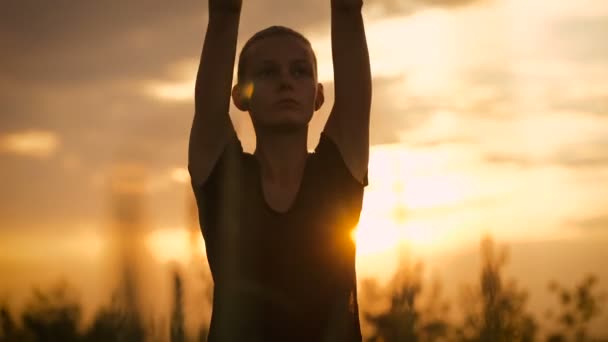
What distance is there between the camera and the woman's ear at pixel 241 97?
3844 mm

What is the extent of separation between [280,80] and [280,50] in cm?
16

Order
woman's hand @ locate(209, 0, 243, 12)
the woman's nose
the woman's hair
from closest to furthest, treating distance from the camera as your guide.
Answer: woman's hand @ locate(209, 0, 243, 12) → the woman's nose → the woman's hair

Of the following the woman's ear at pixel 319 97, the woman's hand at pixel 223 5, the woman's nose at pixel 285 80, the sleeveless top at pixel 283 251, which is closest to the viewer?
the sleeveless top at pixel 283 251

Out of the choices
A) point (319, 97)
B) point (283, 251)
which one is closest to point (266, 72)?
point (319, 97)

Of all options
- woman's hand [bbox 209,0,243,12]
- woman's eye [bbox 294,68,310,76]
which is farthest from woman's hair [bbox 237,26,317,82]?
woman's hand [bbox 209,0,243,12]

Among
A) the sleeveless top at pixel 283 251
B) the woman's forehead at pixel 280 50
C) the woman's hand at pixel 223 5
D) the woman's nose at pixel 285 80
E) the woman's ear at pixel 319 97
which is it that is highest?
the woman's hand at pixel 223 5

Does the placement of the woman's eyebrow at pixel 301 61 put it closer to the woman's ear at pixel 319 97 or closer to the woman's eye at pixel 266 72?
the woman's eye at pixel 266 72

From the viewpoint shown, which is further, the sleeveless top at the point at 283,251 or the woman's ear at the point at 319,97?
the woman's ear at the point at 319,97

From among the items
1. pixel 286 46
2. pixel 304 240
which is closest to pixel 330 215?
pixel 304 240

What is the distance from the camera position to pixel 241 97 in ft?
12.8

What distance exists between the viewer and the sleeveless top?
339 cm

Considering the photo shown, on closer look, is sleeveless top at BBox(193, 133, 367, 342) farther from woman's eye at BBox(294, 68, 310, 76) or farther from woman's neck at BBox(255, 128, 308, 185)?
woman's eye at BBox(294, 68, 310, 76)

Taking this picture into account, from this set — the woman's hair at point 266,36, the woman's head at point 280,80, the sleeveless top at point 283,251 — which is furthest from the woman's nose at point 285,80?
the sleeveless top at point 283,251

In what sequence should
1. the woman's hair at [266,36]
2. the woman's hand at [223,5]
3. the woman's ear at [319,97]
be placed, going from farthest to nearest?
the woman's ear at [319,97] → the woman's hair at [266,36] → the woman's hand at [223,5]
